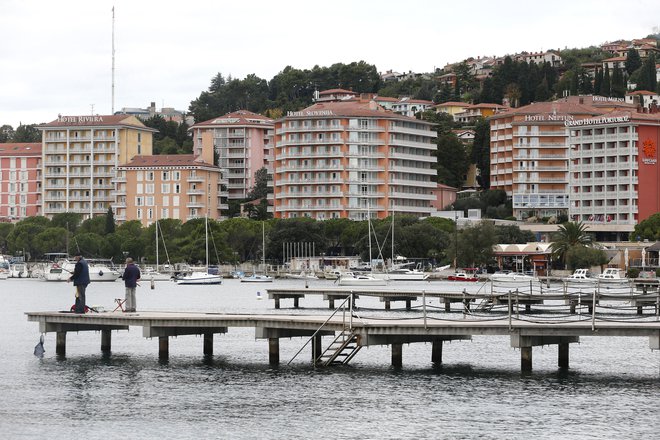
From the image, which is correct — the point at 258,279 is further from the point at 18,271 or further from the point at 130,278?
the point at 130,278

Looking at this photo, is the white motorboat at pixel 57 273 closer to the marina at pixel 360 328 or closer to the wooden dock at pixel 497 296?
the wooden dock at pixel 497 296

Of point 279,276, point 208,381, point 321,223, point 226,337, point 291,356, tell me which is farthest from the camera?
point 321,223

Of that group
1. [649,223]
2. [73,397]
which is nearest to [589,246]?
[649,223]

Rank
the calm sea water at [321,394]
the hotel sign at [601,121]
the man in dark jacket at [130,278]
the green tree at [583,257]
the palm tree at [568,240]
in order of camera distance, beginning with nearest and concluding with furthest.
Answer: the calm sea water at [321,394], the man in dark jacket at [130,278], the green tree at [583,257], the palm tree at [568,240], the hotel sign at [601,121]

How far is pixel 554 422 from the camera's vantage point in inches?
1549

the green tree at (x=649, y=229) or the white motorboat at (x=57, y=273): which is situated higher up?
the green tree at (x=649, y=229)

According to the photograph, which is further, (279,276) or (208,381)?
(279,276)

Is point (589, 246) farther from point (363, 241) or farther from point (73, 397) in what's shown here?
point (73, 397)

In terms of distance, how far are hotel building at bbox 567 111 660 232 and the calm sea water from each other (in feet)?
399

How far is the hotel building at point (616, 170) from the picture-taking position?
182m

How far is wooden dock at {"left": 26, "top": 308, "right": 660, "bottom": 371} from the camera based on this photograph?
4591 cm

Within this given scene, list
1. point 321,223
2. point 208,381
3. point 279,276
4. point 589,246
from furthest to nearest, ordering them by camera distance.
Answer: point 321,223
point 279,276
point 589,246
point 208,381

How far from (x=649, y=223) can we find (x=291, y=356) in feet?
391

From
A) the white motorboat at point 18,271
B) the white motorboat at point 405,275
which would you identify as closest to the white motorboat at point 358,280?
the white motorboat at point 405,275
